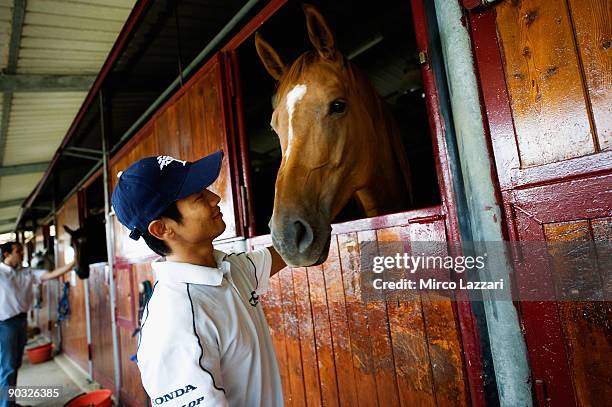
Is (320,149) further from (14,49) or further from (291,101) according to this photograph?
(14,49)

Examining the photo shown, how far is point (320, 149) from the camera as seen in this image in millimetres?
1472

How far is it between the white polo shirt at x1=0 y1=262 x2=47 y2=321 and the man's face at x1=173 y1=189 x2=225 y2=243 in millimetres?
4842

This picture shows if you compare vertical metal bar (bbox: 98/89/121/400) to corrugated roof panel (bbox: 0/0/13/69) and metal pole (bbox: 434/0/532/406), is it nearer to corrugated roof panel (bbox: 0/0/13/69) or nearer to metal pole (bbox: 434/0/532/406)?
corrugated roof panel (bbox: 0/0/13/69)

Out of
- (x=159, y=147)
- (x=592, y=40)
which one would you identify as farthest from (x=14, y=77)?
(x=592, y=40)

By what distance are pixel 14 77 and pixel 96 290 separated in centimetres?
319

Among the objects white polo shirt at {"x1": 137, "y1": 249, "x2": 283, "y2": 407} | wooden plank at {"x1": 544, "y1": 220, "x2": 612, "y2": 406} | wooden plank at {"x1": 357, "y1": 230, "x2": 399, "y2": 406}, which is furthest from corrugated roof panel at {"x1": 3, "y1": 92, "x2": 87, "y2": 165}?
wooden plank at {"x1": 544, "y1": 220, "x2": 612, "y2": 406}

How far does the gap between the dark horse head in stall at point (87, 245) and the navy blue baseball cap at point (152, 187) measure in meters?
5.40

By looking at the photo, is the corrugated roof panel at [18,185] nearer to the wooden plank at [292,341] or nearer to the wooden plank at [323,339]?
the wooden plank at [292,341]

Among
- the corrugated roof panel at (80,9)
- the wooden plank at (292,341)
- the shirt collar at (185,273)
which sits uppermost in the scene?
the corrugated roof panel at (80,9)

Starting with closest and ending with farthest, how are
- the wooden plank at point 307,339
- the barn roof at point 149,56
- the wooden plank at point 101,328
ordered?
the wooden plank at point 307,339 < the barn roof at point 149,56 < the wooden plank at point 101,328

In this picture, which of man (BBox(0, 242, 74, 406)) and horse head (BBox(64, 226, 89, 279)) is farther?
horse head (BBox(64, 226, 89, 279))

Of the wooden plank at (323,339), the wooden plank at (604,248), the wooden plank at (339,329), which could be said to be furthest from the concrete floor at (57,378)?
the wooden plank at (604,248)

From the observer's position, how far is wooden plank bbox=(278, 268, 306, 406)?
73.8 inches

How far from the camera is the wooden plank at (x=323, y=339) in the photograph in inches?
66.4
